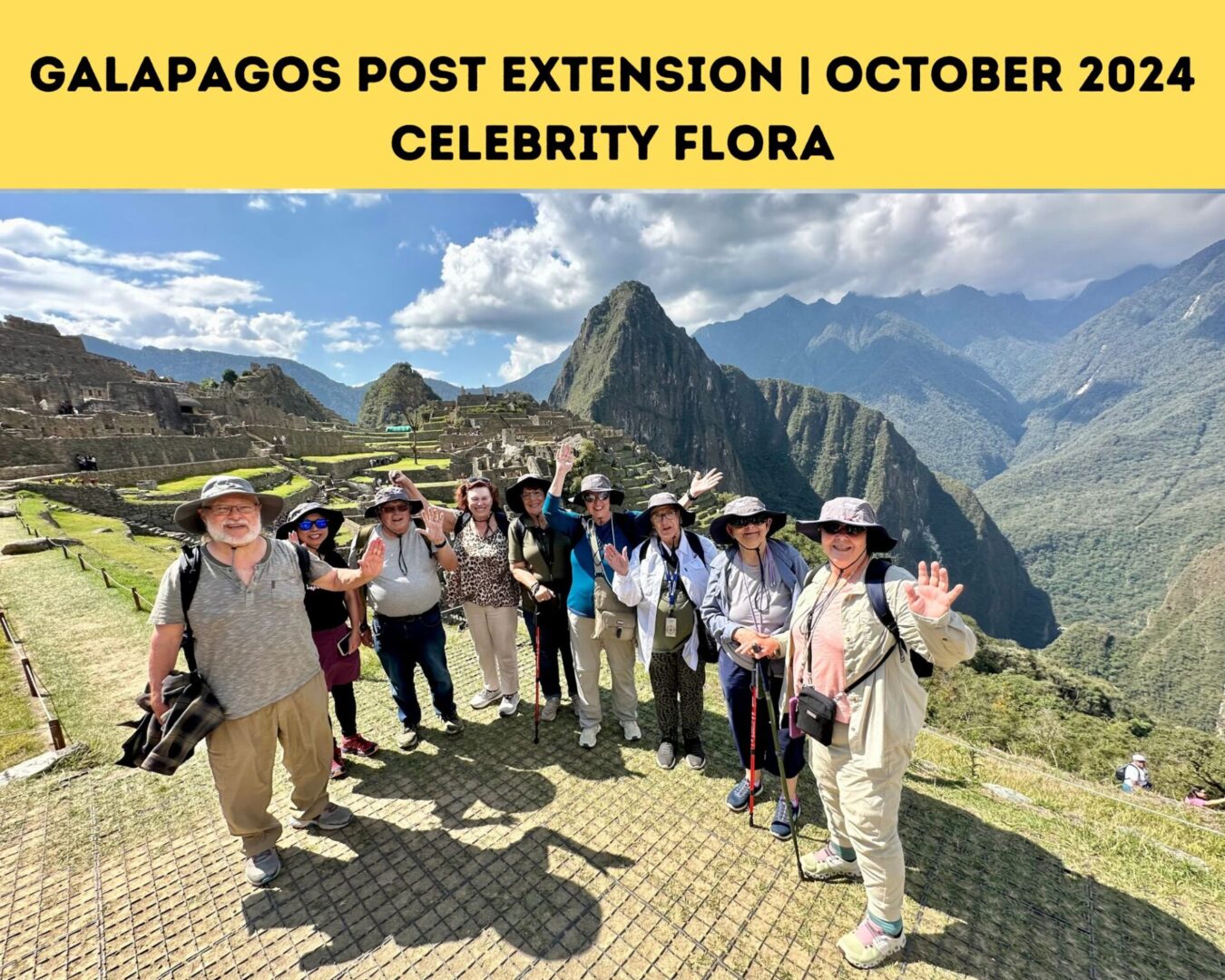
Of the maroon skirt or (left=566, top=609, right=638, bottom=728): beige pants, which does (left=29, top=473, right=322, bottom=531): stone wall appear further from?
(left=566, top=609, right=638, bottom=728): beige pants

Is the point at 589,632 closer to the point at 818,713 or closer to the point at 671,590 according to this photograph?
the point at 671,590

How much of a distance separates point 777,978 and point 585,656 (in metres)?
2.44

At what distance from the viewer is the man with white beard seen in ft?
8.86

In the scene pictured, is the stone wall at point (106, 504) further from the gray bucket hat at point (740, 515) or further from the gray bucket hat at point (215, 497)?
the gray bucket hat at point (740, 515)

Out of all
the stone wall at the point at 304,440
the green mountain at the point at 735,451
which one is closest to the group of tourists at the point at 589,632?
the stone wall at the point at 304,440

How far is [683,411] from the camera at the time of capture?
183875mm

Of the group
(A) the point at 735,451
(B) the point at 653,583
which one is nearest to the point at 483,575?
(B) the point at 653,583

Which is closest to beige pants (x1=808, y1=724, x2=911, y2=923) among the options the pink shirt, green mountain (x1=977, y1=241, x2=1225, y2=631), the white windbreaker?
the pink shirt

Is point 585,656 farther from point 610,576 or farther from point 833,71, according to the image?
point 833,71

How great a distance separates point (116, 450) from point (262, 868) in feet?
98.0

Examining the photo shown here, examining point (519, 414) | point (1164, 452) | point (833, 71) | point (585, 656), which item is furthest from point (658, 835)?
point (1164, 452)

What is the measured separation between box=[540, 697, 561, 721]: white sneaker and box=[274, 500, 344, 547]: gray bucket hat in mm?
2575

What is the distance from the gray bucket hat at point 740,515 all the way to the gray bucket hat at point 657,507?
1.20 feet

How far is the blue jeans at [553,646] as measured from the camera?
15.4 ft
